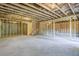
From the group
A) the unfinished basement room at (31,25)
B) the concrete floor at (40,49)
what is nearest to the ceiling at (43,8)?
the unfinished basement room at (31,25)

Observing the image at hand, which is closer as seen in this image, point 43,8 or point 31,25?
point 43,8

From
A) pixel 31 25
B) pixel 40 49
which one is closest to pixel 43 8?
pixel 40 49

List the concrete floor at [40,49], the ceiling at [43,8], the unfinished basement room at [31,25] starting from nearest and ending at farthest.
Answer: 1. the concrete floor at [40,49]
2. the ceiling at [43,8]
3. the unfinished basement room at [31,25]

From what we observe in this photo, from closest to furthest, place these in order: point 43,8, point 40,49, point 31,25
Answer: point 40,49 → point 43,8 → point 31,25

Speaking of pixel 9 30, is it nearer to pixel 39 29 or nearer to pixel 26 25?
pixel 26 25

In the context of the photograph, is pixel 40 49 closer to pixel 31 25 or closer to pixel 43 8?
pixel 43 8

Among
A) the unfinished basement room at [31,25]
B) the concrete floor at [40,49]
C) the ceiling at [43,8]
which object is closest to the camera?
the concrete floor at [40,49]

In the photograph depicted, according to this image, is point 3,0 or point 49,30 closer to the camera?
point 3,0

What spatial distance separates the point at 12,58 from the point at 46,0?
1.57 m

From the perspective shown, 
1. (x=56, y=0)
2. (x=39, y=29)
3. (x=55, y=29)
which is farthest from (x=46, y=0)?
(x=39, y=29)

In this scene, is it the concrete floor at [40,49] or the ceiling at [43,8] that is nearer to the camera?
the concrete floor at [40,49]

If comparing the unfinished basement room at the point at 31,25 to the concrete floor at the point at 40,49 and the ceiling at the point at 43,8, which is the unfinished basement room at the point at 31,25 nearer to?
the ceiling at the point at 43,8

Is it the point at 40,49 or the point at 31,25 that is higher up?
the point at 31,25

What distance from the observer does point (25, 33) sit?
722 centimetres
